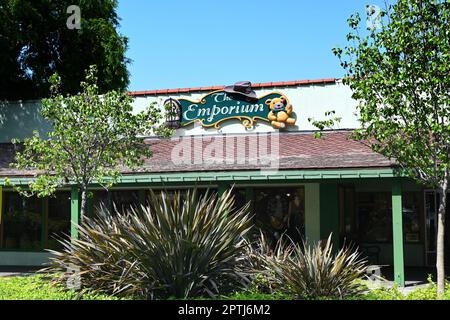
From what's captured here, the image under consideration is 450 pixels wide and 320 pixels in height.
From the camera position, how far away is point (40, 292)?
10.2 meters

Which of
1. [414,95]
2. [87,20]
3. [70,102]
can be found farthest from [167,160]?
[87,20]

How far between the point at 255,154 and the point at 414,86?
21.3 feet

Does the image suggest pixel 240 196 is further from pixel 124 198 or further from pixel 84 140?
pixel 84 140

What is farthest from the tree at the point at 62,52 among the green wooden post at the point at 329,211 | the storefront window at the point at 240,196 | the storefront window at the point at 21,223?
the green wooden post at the point at 329,211

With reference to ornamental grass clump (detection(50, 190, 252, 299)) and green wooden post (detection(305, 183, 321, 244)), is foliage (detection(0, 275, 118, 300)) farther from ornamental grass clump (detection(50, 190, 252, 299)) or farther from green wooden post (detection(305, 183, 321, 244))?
green wooden post (detection(305, 183, 321, 244))

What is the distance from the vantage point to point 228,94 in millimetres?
18562

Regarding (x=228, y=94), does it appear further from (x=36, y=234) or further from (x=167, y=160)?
(x=36, y=234)

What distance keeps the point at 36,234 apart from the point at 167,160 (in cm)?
530

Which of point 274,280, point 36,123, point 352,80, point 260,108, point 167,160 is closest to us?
point 274,280

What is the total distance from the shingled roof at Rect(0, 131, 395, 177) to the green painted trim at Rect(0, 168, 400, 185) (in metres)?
0.12

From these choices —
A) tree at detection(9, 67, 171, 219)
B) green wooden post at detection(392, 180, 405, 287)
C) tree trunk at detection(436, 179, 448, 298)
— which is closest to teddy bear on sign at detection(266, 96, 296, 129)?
green wooden post at detection(392, 180, 405, 287)

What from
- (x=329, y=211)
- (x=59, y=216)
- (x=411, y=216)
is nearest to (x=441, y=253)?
(x=329, y=211)

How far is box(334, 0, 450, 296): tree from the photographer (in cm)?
1048

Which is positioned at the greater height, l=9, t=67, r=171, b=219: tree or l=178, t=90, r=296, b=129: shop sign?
l=178, t=90, r=296, b=129: shop sign
